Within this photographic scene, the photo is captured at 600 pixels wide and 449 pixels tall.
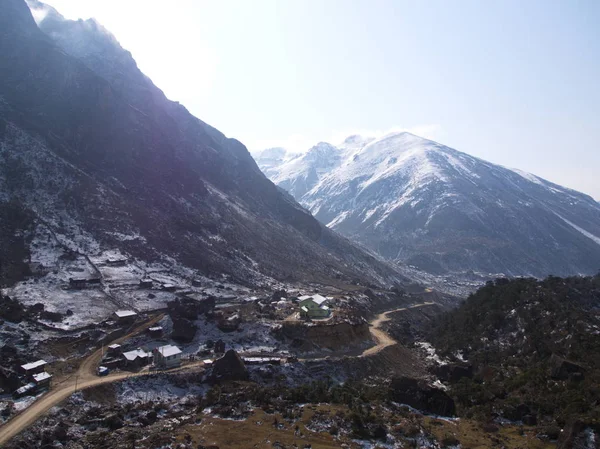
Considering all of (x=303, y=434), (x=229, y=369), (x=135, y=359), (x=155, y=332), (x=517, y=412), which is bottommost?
(x=135, y=359)

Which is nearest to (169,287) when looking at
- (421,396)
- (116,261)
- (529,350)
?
(116,261)

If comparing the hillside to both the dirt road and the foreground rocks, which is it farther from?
the foreground rocks

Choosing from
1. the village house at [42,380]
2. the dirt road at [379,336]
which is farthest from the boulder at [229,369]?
the dirt road at [379,336]

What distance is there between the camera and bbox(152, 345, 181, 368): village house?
5766 cm

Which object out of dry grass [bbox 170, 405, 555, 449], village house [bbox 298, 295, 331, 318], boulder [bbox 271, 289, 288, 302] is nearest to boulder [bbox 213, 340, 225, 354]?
village house [bbox 298, 295, 331, 318]

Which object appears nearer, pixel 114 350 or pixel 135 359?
pixel 135 359

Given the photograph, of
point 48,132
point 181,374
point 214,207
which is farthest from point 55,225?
point 181,374

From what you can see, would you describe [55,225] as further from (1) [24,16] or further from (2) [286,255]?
(1) [24,16]

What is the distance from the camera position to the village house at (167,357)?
57656mm

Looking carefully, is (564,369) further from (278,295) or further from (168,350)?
(278,295)

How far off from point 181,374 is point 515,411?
38890 mm

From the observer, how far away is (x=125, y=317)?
7112 cm

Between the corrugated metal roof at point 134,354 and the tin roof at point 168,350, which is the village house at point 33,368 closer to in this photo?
the corrugated metal roof at point 134,354

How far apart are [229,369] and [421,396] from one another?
24265 millimetres
